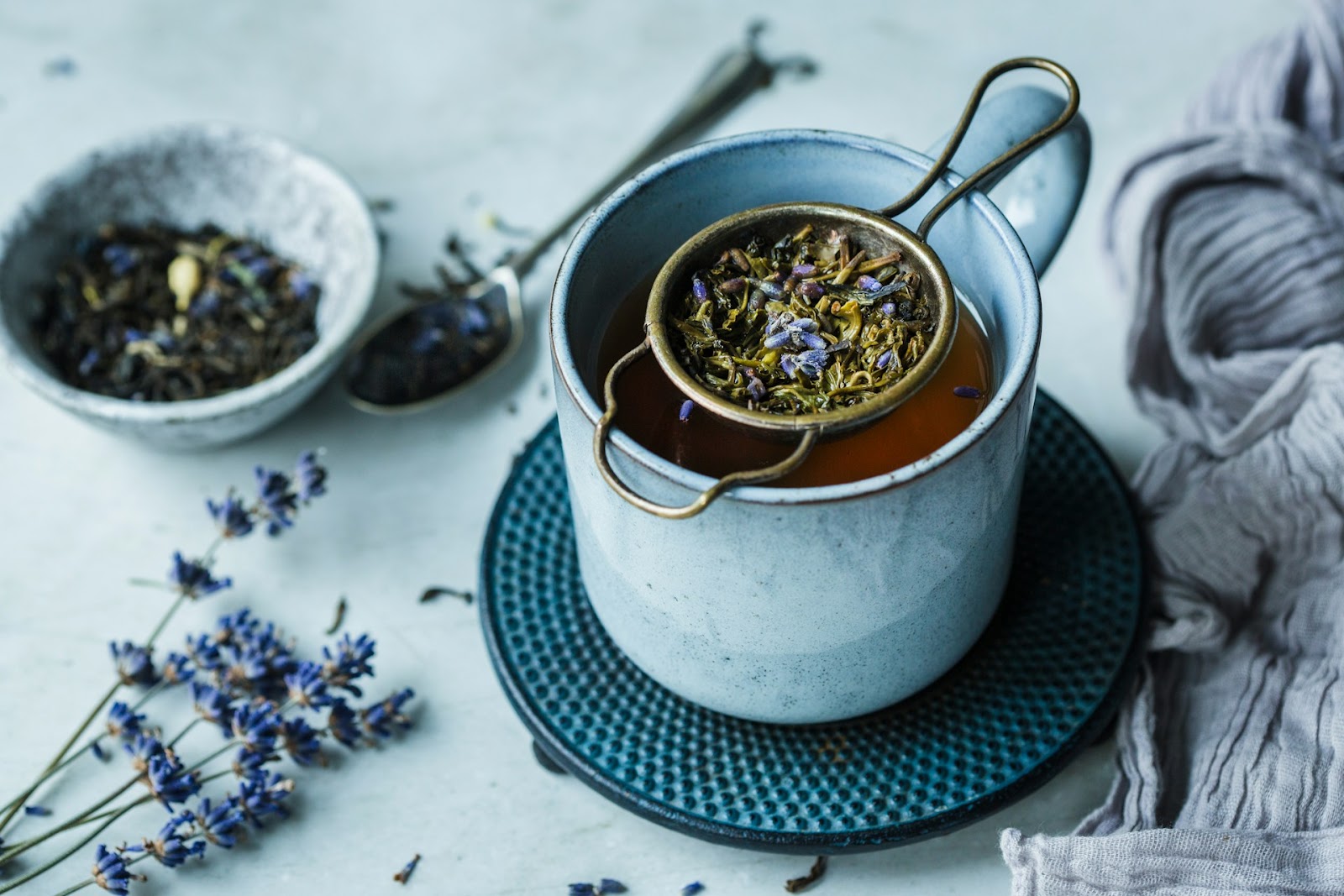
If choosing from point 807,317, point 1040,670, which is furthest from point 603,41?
point 1040,670

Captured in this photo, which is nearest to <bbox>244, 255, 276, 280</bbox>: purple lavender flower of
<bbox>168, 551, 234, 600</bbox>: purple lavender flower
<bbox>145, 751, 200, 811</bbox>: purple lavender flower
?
<bbox>168, 551, 234, 600</bbox>: purple lavender flower

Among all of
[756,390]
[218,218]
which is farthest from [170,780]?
[218,218]

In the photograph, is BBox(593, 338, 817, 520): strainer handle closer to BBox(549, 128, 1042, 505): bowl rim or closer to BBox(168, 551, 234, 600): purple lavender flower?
BBox(549, 128, 1042, 505): bowl rim

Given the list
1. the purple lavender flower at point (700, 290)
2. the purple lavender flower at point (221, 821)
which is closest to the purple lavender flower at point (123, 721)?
the purple lavender flower at point (221, 821)

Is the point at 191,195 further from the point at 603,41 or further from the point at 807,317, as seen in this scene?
the point at 807,317

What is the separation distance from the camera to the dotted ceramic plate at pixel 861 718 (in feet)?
3.60

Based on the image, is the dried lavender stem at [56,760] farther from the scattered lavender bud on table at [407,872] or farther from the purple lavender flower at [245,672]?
the scattered lavender bud on table at [407,872]

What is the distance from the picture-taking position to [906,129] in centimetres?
175

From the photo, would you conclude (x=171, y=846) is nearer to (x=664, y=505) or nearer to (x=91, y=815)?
(x=91, y=815)

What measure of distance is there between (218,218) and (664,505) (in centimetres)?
94

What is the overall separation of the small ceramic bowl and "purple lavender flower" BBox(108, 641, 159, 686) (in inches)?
8.7

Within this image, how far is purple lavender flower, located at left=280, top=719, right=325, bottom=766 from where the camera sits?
122 centimetres

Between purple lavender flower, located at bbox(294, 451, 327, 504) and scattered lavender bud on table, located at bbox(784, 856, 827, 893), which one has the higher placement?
purple lavender flower, located at bbox(294, 451, 327, 504)

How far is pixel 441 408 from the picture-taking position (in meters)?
1.54
